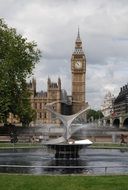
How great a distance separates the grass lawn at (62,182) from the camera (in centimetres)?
2127

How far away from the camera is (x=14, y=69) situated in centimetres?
7131

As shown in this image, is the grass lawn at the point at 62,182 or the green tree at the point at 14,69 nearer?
the grass lawn at the point at 62,182

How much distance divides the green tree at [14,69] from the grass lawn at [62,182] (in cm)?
4504

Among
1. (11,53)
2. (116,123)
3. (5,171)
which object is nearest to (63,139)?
(5,171)

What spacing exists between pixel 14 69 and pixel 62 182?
50037 mm

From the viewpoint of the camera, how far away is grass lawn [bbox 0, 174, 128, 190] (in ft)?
69.8

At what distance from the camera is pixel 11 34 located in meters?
73.2

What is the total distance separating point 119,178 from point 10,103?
50369 mm

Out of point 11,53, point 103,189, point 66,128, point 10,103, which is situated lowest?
point 103,189

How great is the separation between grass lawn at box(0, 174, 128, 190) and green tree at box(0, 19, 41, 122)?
4504cm

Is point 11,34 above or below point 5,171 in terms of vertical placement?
above

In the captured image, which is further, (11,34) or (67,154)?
(11,34)

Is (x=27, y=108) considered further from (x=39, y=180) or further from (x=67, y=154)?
(x=39, y=180)

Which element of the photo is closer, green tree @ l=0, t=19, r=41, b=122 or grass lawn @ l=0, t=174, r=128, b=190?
grass lawn @ l=0, t=174, r=128, b=190
